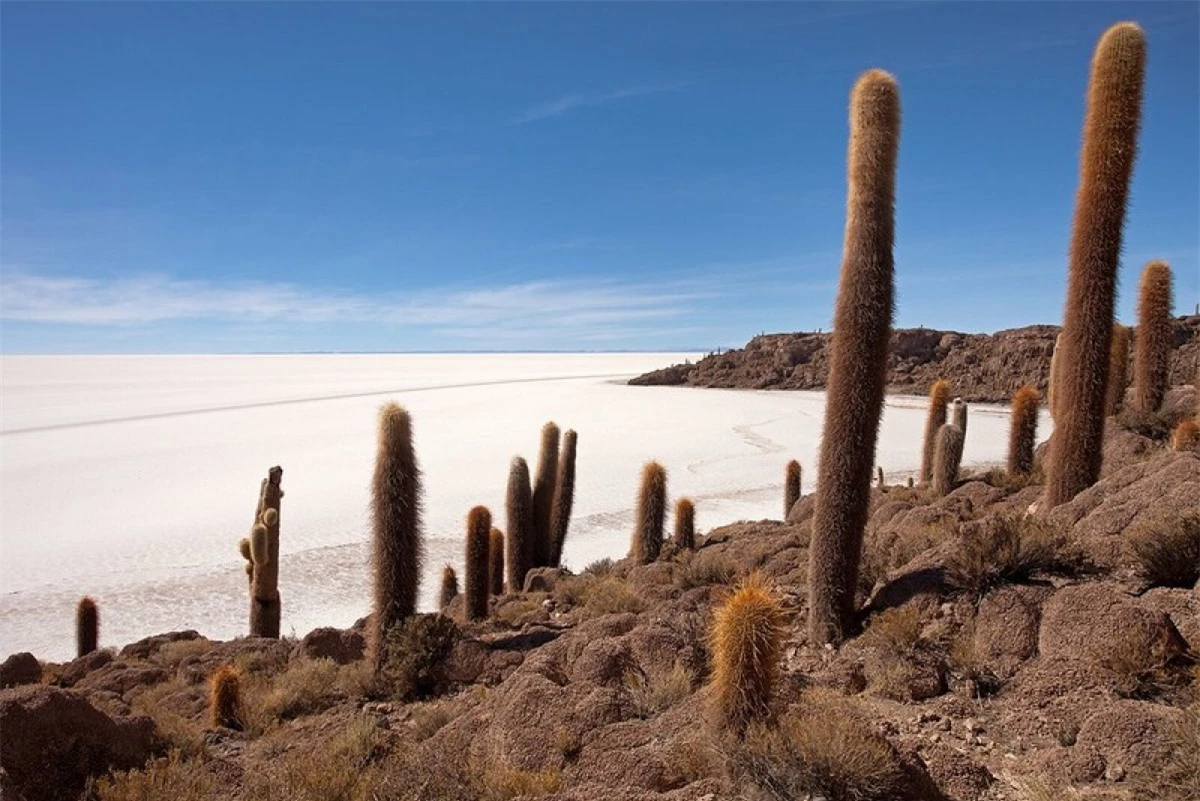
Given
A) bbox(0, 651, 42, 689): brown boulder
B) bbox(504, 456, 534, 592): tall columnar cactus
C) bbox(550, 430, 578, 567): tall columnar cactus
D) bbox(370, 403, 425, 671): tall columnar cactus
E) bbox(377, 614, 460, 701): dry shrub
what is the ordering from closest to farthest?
bbox(377, 614, 460, 701): dry shrub → bbox(370, 403, 425, 671): tall columnar cactus → bbox(0, 651, 42, 689): brown boulder → bbox(504, 456, 534, 592): tall columnar cactus → bbox(550, 430, 578, 567): tall columnar cactus

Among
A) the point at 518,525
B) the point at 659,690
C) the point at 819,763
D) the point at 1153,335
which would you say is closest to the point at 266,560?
the point at 518,525

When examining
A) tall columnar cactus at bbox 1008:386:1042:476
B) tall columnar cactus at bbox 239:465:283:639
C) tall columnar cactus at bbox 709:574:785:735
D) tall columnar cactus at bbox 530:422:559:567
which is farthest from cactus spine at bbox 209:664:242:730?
tall columnar cactus at bbox 1008:386:1042:476

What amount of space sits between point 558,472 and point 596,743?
1159cm

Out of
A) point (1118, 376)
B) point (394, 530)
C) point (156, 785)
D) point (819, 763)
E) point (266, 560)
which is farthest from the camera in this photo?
point (1118, 376)

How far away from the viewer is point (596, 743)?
16.6 feet

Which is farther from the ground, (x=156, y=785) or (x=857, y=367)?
(x=857, y=367)

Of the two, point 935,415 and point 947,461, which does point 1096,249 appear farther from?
point 935,415

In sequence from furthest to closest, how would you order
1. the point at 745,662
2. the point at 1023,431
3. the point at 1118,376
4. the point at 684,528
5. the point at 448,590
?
the point at 1118,376
the point at 448,590
the point at 684,528
the point at 1023,431
the point at 745,662

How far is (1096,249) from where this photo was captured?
820 centimetres

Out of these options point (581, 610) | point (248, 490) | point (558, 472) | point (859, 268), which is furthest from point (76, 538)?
point (859, 268)

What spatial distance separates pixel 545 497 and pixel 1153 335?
11723 mm

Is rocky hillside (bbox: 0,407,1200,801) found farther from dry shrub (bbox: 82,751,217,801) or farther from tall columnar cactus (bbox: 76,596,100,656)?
tall columnar cactus (bbox: 76,596,100,656)

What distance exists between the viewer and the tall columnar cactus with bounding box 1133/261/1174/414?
531 inches

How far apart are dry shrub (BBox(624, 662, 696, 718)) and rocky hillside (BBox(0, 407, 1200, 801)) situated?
18 millimetres
